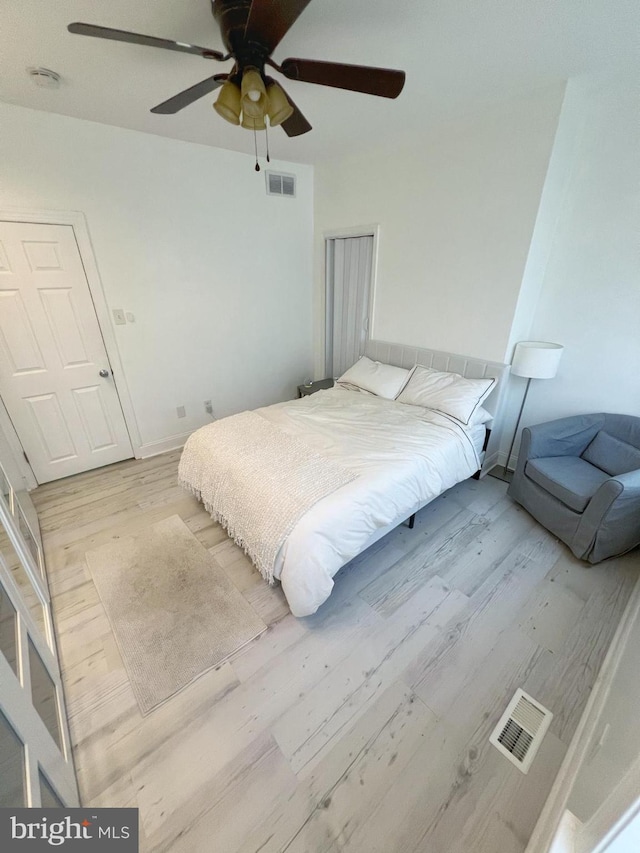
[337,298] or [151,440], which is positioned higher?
[337,298]

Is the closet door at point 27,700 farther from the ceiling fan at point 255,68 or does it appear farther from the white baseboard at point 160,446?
the ceiling fan at point 255,68

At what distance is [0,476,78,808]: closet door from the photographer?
847mm

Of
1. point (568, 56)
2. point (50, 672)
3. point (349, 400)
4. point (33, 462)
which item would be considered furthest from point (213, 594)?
point (568, 56)

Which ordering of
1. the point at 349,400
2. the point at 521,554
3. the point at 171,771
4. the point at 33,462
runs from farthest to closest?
1. the point at 349,400
2. the point at 33,462
3. the point at 521,554
4. the point at 171,771

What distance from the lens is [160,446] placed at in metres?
3.42

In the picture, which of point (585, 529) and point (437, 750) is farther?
point (585, 529)

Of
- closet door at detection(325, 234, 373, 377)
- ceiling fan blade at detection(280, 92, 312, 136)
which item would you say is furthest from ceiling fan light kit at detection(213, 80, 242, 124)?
closet door at detection(325, 234, 373, 377)

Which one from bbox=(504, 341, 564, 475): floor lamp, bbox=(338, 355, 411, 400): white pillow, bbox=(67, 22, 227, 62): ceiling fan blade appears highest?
bbox=(67, 22, 227, 62): ceiling fan blade

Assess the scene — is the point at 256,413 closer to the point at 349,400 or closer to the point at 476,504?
the point at 349,400

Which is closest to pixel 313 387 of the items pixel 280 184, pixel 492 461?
pixel 492 461

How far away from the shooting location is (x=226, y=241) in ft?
10.7

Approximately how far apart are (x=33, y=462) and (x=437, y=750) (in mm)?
3348

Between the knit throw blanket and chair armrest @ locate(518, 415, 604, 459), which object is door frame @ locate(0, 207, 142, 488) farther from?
chair armrest @ locate(518, 415, 604, 459)

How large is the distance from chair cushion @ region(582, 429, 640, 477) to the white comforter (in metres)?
0.76
